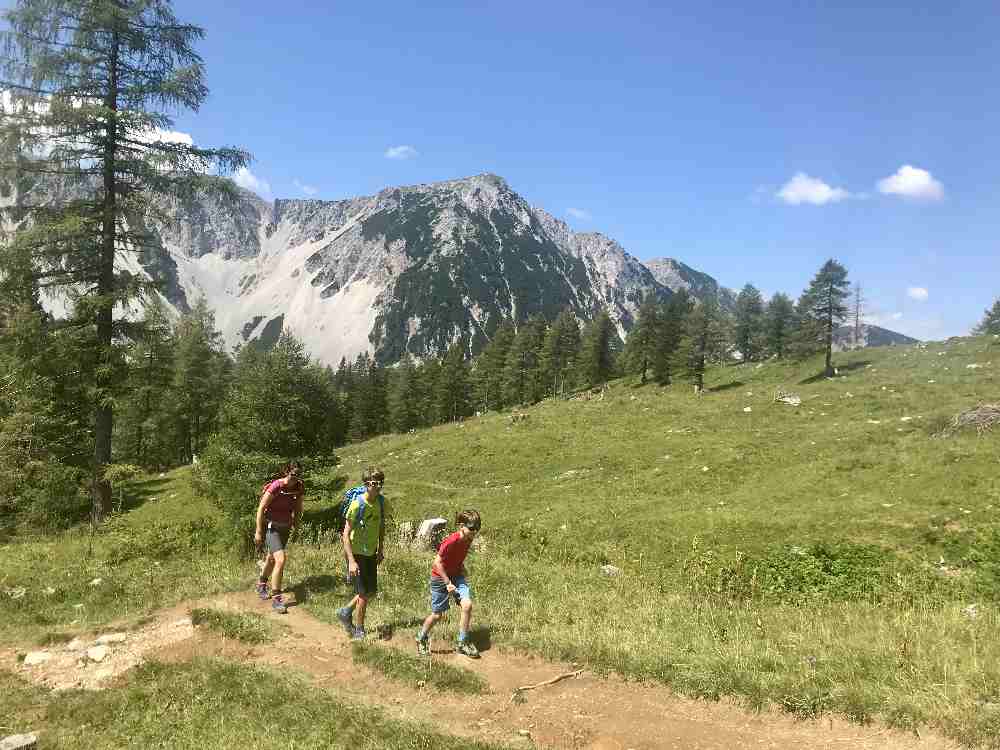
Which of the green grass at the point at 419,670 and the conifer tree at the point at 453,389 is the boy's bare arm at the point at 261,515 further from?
the conifer tree at the point at 453,389

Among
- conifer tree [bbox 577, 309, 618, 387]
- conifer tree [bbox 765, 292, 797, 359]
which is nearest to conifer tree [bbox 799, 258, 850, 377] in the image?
conifer tree [bbox 765, 292, 797, 359]

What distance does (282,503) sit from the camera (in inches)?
387

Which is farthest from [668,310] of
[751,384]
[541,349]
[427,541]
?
[427,541]

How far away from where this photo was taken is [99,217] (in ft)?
51.2

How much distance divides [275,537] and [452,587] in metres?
3.76

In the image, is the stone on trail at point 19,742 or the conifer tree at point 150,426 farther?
the conifer tree at point 150,426

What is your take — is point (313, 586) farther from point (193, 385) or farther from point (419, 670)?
point (193, 385)

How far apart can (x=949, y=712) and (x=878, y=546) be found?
330 inches

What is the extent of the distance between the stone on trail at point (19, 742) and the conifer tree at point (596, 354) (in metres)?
78.2

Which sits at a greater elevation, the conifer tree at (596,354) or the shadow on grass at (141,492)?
the conifer tree at (596,354)

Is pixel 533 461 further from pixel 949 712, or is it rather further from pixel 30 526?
pixel 949 712

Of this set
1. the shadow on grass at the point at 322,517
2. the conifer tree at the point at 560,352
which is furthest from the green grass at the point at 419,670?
the conifer tree at the point at 560,352

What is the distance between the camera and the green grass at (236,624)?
8461 mm

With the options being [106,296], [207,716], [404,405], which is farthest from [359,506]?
[404,405]
